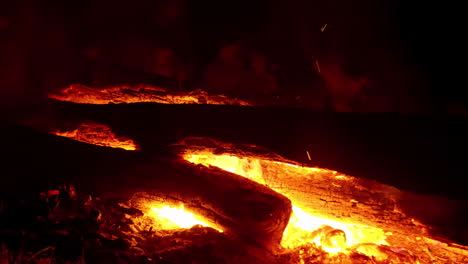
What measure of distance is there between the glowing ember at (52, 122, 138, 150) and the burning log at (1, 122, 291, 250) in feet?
1.44

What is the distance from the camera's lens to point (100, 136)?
200 inches

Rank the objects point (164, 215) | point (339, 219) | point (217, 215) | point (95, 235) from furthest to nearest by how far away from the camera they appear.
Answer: point (164, 215)
point (339, 219)
point (217, 215)
point (95, 235)

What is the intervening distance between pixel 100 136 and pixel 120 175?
45.5 inches

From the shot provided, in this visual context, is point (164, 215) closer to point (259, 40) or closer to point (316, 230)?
point (316, 230)

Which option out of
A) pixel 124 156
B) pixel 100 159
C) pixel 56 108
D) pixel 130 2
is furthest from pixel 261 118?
pixel 130 2

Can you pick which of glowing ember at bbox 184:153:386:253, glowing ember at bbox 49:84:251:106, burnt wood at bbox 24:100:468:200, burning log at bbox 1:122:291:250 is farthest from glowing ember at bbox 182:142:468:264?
glowing ember at bbox 49:84:251:106

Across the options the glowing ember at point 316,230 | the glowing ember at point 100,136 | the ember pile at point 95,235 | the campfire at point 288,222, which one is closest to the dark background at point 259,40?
the glowing ember at point 100,136

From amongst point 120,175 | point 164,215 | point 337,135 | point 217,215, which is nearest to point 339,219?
point 337,135

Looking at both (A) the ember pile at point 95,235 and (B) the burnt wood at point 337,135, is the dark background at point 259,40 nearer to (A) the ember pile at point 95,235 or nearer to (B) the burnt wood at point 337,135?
(B) the burnt wood at point 337,135

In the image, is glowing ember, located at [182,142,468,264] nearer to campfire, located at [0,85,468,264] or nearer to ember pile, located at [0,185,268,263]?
campfire, located at [0,85,468,264]

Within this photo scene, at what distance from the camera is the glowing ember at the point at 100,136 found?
487cm

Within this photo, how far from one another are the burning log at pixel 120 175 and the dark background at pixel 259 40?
193cm

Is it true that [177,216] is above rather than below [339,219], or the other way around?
below

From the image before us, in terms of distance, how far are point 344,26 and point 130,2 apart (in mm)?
4534
